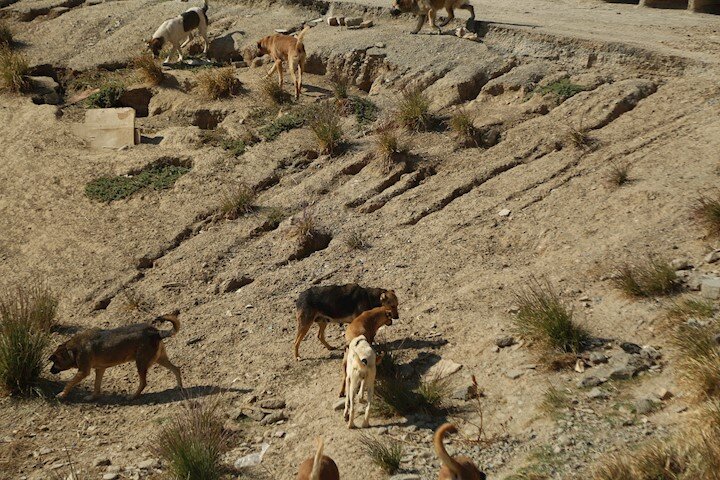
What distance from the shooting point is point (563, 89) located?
1504 centimetres

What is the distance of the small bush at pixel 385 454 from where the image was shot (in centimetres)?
782

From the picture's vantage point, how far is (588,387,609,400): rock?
8.30 m

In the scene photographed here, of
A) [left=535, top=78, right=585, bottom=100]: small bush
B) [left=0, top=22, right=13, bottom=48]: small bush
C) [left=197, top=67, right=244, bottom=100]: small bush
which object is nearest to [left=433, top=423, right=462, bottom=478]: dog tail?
[left=535, top=78, right=585, bottom=100]: small bush

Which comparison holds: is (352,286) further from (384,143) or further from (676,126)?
(676,126)

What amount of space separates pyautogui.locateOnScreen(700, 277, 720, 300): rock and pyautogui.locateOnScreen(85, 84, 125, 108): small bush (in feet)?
42.7

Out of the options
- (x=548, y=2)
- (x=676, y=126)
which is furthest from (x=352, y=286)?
(x=548, y=2)

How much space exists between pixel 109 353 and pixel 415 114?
729 cm

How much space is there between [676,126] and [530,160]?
2.24 meters

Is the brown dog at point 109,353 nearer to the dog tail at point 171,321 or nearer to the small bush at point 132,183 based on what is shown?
the dog tail at point 171,321

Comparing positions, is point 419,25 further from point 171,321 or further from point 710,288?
point 710,288

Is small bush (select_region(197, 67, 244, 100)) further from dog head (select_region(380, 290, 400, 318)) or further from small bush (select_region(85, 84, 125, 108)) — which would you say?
dog head (select_region(380, 290, 400, 318))

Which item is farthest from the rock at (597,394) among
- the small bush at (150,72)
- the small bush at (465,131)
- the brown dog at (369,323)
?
the small bush at (150,72)

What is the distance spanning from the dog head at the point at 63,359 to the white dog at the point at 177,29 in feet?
36.7

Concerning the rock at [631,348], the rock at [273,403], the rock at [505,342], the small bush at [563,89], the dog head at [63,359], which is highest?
the small bush at [563,89]
